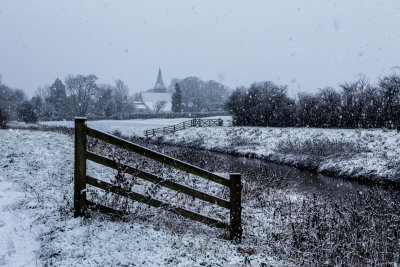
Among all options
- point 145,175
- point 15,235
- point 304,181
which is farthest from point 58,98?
point 145,175

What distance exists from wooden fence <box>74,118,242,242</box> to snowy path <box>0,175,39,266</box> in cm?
78

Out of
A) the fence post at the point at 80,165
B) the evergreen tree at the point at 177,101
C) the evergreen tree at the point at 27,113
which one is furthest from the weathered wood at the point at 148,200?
the evergreen tree at the point at 177,101

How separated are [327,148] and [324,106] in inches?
534

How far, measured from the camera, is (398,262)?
217 inches

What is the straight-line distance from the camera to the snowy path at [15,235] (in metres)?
4.14

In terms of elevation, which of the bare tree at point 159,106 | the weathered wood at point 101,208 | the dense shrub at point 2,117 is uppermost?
the bare tree at point 159,106

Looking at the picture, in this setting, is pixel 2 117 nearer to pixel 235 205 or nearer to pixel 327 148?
pixel 327 148

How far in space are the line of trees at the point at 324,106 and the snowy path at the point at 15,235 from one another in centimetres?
3105

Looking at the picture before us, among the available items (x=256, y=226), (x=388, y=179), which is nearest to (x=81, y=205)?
(x=256, y=226)

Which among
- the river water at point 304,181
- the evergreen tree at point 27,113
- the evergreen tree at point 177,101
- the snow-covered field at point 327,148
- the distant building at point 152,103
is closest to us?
the river water at point 304,181

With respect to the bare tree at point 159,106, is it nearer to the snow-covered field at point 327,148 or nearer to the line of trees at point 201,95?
the line of trees at point 201,95

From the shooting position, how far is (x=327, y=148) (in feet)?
75.4

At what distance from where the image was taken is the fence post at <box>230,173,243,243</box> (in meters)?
5.28

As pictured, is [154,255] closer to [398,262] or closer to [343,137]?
[398,262]
